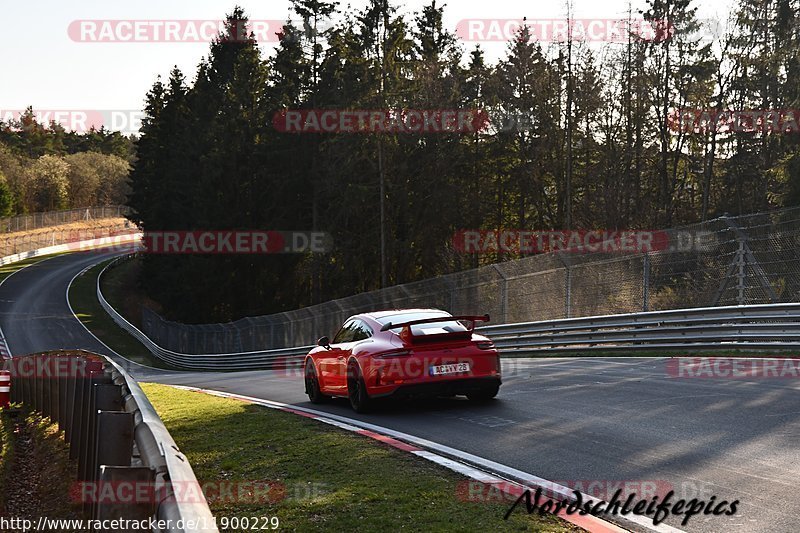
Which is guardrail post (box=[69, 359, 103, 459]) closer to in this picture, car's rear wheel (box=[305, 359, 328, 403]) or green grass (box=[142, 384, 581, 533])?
green grass (box=[142, 384, 581, 533])

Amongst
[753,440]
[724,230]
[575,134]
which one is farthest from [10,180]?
[753,440]

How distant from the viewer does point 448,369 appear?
38.8 feet

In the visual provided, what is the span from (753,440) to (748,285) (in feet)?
33.3

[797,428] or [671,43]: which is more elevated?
[671,43]

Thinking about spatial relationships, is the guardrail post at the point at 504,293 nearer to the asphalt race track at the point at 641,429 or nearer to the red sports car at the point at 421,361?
the asphalt race track at the point at 641,429

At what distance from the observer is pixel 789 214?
16.2 m

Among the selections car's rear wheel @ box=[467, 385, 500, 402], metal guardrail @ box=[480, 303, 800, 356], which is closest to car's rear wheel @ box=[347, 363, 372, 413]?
car's rear wheel @ box=[467, 385, 500, 402]

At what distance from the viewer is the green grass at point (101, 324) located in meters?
55.5

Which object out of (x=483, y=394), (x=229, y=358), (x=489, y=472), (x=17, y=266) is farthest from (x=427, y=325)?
(x=17, y=266)

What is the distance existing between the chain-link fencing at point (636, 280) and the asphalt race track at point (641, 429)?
9.22 ft

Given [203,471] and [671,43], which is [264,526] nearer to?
[203,471]

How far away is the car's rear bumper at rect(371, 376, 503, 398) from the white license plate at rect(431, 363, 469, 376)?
10 centimetres

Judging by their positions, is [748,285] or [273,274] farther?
[273,274]

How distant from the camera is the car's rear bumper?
1182 cm
